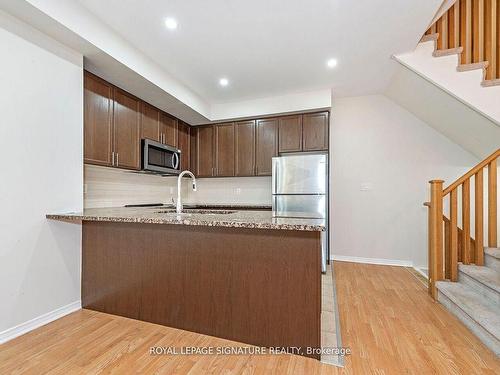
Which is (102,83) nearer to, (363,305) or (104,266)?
(104,266)

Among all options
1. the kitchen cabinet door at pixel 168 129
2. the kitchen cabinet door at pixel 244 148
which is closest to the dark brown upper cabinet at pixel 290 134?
the kitchen cabinet door at pixel 244 148

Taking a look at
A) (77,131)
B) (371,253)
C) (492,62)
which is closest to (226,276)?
(77,131)

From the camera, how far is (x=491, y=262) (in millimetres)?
2424

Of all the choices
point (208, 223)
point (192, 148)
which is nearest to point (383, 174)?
point (192, 148)

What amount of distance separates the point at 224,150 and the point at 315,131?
1.48 m

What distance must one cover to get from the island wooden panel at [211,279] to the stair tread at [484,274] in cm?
164

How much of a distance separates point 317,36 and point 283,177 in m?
1.78

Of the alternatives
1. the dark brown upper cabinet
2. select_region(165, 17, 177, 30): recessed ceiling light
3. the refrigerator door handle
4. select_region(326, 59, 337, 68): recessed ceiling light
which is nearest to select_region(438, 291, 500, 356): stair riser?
the refrigerator door handle

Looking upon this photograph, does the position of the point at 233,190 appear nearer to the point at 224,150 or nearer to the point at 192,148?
the point at 224,150

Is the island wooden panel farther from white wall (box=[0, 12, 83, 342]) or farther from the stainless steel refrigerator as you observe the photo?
the stainless steel refrigerator

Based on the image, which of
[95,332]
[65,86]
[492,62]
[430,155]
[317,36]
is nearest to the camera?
[95,332]

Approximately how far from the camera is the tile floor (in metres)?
1.59

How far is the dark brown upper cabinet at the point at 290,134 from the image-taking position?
372 centimetres

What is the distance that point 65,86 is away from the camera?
2158 mm
